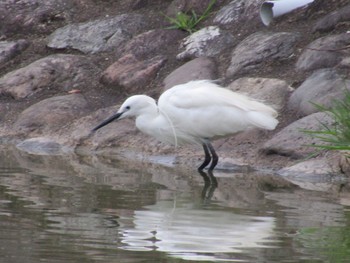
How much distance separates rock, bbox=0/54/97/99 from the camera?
41.8 ft

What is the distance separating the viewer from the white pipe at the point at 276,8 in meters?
12.5

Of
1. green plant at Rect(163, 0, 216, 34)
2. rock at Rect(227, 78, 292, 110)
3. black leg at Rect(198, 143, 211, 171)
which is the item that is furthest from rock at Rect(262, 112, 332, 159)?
green plant at Rect(163, 0, 216, 34)

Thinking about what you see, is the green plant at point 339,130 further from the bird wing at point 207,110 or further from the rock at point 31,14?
the rock at point 31,14

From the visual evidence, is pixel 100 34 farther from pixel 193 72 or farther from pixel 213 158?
pixel 213 158

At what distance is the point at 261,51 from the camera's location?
11852mm

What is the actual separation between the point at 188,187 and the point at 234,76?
12.0ft

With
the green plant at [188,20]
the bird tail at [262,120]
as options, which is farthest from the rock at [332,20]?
the bird tail at [262,120]

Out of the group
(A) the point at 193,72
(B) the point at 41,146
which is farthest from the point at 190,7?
(B) the point at 41,146

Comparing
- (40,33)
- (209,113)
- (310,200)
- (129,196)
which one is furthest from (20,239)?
(40,33)

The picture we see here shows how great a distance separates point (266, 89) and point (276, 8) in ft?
6.22

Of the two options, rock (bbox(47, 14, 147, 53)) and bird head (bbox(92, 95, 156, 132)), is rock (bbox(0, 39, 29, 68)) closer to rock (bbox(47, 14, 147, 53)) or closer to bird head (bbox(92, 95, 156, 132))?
rock (bbox(47, 14, 147, 53))

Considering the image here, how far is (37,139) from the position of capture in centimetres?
1136

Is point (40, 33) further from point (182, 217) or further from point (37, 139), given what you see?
point (182, 217)

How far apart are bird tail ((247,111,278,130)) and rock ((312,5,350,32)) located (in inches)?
102
